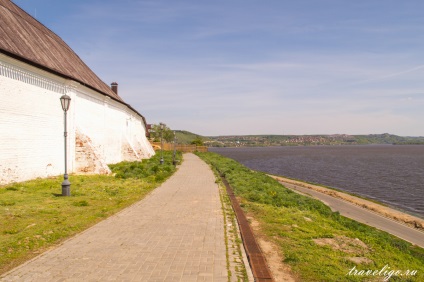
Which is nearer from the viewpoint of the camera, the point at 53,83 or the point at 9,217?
the point at 9,217

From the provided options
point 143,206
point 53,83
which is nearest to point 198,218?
point 143,206

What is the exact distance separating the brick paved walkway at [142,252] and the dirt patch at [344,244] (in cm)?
225

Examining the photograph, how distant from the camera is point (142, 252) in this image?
6.02 m

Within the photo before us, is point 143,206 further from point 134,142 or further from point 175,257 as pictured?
point 134,142

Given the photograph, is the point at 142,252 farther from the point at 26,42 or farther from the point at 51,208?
the point at 26,42

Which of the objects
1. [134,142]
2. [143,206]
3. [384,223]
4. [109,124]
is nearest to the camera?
[143,206]

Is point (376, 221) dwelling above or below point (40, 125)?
below

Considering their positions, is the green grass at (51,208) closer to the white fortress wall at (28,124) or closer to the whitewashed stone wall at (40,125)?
the white fortress wall at (28,124)

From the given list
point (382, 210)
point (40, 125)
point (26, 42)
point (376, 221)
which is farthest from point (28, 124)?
point (382, 210)

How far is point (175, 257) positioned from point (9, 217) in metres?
5.15

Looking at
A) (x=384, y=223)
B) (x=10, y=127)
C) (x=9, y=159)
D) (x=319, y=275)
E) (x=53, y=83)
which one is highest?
(x=53, y=83)

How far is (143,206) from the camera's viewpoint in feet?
35.1

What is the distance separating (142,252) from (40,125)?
1107 centimetres

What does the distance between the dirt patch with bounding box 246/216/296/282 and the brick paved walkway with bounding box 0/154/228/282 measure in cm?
78
